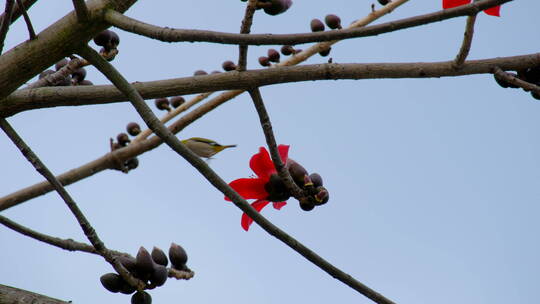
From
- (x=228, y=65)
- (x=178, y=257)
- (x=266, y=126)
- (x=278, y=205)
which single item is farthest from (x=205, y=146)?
(x=266, y=126)

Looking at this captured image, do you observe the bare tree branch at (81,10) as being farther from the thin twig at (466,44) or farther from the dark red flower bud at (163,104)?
the dark red flower bud at (163,104)

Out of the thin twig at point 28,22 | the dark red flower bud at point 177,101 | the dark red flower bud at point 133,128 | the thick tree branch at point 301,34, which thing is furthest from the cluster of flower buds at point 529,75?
the dark red flower bud at point 133,128

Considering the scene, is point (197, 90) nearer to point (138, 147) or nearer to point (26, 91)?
point (26, 91)

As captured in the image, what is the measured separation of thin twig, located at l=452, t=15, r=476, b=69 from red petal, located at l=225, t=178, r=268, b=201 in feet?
2.50

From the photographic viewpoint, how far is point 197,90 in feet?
6.48

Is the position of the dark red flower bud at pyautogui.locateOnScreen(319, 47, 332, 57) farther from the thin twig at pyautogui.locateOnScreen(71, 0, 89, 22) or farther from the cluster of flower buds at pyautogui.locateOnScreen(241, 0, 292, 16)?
the thin twig at pyautogui.locateOnScreen(71, 0, 89, 22)

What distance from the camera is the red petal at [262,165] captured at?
237cm

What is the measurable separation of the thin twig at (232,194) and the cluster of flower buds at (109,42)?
90 centimetres

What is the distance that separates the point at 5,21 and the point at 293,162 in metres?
0.96

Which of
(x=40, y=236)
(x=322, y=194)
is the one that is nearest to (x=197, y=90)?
(x=322, y=194)

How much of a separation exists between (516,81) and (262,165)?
2.91ft

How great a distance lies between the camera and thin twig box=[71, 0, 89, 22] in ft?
6.02

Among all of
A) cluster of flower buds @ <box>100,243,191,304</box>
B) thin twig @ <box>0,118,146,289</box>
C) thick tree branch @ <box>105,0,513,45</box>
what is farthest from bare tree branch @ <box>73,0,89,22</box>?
→ cluster of flower buds @ <box>100,243,191,304</box>

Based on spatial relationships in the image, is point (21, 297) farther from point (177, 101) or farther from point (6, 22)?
point (177, 101)
